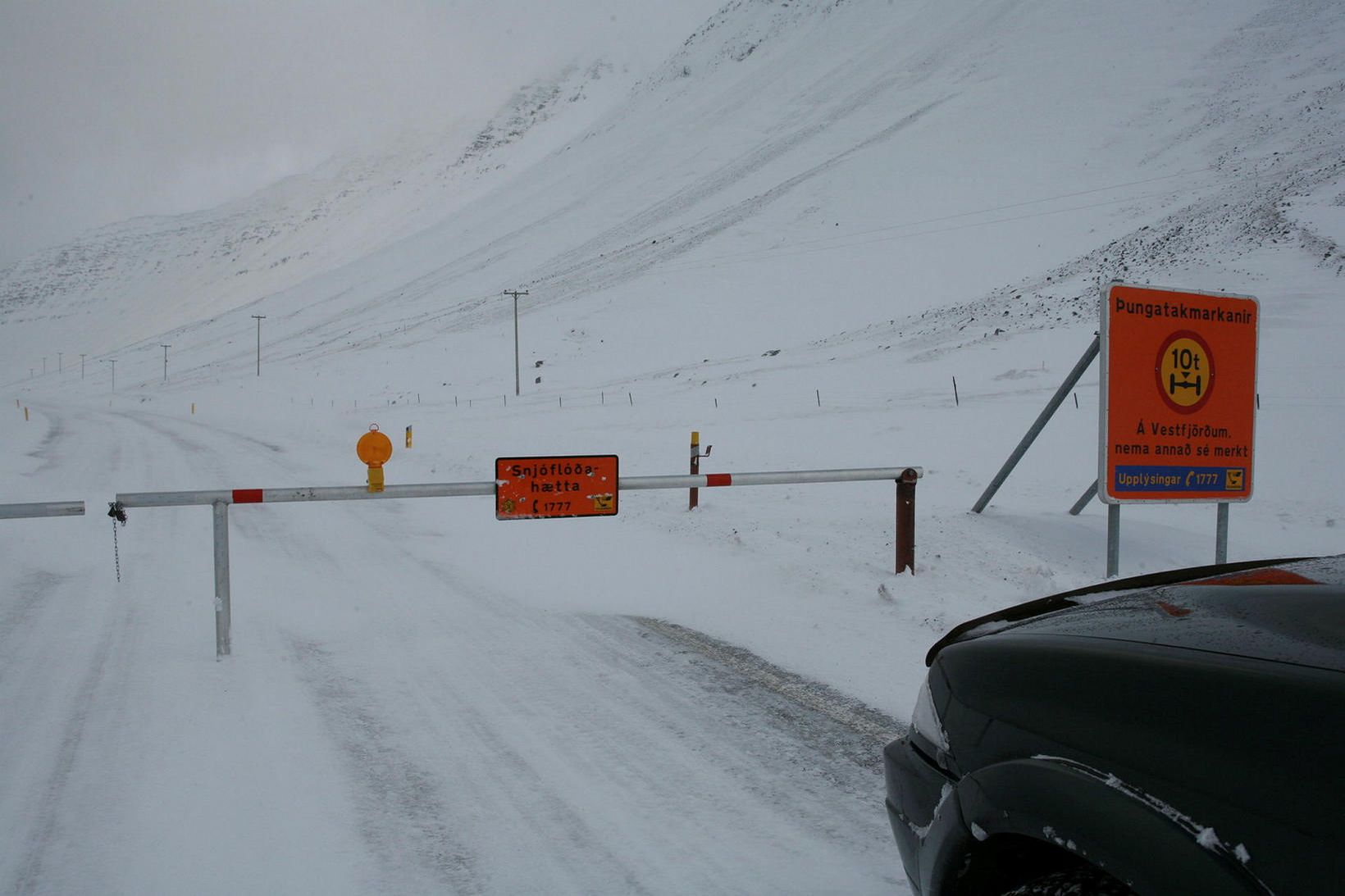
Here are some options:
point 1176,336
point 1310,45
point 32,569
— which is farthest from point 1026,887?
point 1310,45

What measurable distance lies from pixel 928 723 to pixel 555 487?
3510 millimetres

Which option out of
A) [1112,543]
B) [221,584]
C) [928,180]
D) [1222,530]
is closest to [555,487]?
[221,584]

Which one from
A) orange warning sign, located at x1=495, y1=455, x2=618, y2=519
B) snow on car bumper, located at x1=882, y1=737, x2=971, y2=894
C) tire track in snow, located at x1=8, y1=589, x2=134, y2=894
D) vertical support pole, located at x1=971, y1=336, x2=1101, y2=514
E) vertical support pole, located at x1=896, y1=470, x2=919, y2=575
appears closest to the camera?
snow on car bumper, located at x1=882, y1=737, x2=971, y2=894

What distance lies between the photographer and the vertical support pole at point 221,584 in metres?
4.96

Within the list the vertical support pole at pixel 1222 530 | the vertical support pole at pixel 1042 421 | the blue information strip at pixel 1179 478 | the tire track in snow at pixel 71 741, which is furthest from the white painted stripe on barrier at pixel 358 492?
the vertical support pole at pixel 1042 421

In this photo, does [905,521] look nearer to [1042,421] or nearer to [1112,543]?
[1112,543]

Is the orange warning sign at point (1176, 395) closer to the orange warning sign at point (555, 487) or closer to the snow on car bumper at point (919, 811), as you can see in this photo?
the orange warning sign at point (555, 487)

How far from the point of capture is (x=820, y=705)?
418 centimetres

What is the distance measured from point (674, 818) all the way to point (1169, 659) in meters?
2.01

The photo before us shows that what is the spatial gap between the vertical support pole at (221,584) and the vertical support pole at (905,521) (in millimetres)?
4419

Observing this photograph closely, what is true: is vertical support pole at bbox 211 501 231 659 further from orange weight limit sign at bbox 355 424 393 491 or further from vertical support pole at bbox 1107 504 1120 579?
vertical support pole at bbox 1107 504 1120 579

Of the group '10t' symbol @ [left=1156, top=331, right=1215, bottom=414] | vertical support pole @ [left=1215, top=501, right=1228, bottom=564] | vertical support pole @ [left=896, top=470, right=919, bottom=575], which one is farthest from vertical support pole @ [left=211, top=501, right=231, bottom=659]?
vertical support pole @ [left=1215, top=501, right=1228, bottom=564]

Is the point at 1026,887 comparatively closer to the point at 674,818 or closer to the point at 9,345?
the point at 674,818

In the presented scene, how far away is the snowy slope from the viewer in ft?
10.3
